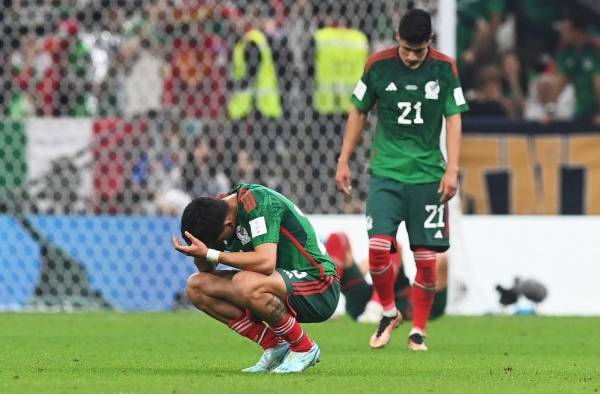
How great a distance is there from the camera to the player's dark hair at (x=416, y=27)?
356 inches

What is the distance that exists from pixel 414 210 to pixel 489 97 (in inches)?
260

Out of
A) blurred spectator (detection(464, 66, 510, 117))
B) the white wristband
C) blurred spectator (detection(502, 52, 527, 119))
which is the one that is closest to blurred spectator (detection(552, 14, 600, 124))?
blurred spectator (detection(502, 52, 527, 119))

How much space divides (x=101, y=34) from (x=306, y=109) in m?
2.14

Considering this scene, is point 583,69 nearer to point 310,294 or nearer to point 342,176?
point 342,176

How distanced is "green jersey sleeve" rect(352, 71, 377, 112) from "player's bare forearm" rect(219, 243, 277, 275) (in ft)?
9.09

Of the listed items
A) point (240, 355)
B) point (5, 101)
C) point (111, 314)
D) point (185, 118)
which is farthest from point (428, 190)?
point (5, 101)

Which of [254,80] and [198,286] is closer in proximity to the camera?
[198,286]

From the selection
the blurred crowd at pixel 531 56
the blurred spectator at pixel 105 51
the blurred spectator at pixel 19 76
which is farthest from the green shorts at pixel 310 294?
the blurred crowd at pixel 531 56

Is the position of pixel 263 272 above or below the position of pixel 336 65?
above

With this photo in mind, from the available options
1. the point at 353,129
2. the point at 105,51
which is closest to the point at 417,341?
the point at 353,129

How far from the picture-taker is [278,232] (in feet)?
23.1

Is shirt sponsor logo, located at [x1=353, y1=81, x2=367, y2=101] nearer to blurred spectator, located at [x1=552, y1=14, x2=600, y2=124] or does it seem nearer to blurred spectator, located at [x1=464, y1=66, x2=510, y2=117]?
blurred spectator, located at [x1=464, y1=66, x2=510, y2=117]

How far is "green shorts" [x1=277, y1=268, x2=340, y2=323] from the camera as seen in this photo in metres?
7.20

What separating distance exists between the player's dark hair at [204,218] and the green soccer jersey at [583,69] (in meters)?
10.0
